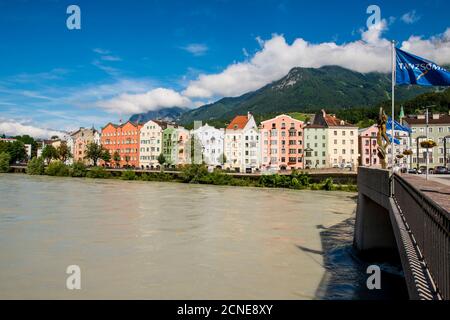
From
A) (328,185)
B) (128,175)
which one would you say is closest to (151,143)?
(128,175)

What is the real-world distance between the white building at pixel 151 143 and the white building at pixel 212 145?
15.8 meters

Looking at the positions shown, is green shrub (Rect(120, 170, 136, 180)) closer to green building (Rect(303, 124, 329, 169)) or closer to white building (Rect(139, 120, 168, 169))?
white building (Rect(139, 120, 168, 169))

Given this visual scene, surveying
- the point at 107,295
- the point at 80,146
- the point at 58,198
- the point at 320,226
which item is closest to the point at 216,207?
the point at 320,226

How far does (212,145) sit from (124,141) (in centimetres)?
3481

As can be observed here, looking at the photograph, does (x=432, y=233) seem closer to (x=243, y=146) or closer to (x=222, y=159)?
(x=222, y=159)

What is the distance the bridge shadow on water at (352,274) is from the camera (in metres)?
16.2

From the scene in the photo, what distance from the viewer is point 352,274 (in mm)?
18922

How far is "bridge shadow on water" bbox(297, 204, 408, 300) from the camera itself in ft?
53.3

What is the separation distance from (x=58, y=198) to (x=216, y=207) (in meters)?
20.4

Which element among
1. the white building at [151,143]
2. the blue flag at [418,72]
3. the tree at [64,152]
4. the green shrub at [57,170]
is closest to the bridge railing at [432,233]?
the blue flag at [418,72]

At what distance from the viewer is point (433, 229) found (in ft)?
24.4

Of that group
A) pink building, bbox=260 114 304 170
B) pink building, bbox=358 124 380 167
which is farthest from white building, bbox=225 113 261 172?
pink building, bbox=358 124 380 167

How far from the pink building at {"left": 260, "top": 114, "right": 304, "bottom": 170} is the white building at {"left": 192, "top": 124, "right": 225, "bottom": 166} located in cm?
1164
